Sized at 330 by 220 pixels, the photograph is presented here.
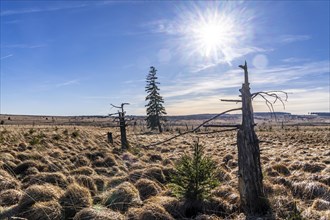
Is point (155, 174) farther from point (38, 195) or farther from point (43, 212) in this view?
point (43, 212)

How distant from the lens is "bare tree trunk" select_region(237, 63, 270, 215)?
21.3ft

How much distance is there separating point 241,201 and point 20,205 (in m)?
4.60

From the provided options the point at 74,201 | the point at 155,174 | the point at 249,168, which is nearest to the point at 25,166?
the point at 155,174

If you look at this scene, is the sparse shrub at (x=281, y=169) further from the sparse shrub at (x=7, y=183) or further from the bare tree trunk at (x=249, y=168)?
the sparse shrub at (x=7, y=183)

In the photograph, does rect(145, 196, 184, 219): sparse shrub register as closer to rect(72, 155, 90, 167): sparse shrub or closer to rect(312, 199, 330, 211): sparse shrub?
rect(312, 199, 330, 211): sparse shrub

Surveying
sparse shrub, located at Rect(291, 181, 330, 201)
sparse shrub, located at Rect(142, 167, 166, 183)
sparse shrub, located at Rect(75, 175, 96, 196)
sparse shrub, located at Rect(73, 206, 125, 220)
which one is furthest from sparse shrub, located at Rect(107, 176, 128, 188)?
sparse shrub, located at Rect(291, 181, 330, 201)

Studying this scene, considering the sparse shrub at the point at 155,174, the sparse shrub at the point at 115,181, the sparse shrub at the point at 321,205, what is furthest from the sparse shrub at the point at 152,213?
the sparse shrub at the point at 155,174

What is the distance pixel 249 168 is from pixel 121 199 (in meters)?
2.86

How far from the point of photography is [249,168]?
6512 millimetres

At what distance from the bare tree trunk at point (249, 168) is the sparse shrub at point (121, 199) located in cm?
228

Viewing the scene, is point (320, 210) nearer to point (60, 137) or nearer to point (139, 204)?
point (139, 204)

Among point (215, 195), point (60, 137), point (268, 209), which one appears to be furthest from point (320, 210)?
point (60, 137)

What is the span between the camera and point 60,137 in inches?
766

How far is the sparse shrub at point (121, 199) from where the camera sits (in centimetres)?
674
